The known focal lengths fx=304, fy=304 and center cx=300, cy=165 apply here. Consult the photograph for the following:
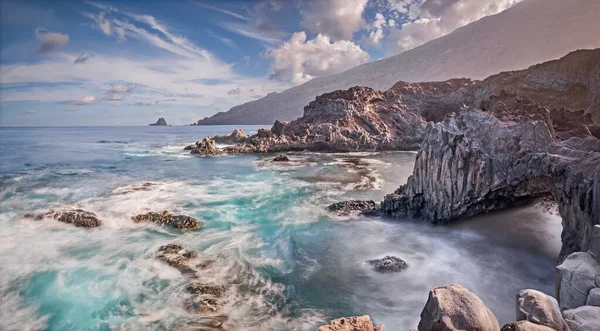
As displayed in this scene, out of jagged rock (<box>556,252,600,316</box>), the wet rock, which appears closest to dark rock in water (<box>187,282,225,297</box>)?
jagged rock (<box>556,252,600,316</box>)

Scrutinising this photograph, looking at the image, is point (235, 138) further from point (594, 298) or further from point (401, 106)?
point (594, 298)

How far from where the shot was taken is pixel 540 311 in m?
4.28

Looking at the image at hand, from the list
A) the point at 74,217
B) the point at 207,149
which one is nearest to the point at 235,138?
the point at 207,149

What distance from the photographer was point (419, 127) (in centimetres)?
5394

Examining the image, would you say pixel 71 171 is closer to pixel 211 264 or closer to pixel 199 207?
pixel 199 207

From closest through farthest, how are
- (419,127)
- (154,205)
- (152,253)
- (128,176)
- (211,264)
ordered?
(211,264)
(152,253)
(154,205)
(128,176)
(419,127)

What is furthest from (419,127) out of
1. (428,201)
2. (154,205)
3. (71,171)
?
(71,171)

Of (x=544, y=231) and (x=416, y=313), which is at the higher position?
(x=544, y=231)

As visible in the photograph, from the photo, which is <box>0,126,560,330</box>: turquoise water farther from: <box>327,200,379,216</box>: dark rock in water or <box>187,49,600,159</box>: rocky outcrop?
<box>187,49,600,159</box>: rocky outcrop

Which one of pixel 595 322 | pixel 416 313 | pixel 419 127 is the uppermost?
pixel 419 127

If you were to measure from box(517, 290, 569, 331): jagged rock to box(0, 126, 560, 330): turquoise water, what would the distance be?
13.1ft

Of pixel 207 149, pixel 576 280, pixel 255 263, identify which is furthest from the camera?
pixel 207 149

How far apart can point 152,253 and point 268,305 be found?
5967 mm

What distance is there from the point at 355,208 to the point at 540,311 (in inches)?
513
